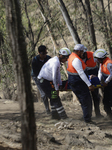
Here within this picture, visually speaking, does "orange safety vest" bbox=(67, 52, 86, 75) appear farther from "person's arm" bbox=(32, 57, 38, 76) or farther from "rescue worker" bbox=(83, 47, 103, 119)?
"person's arm" bbox=(32, 57, 38, 76)

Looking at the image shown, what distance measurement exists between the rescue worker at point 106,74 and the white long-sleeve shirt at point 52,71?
104 cm

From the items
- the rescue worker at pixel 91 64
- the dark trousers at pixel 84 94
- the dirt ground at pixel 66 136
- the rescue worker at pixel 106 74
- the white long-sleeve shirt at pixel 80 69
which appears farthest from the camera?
the rescue worker at pixel 91 64

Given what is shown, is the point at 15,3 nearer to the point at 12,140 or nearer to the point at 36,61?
the point at 12,140

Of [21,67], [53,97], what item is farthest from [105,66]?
[21,67]

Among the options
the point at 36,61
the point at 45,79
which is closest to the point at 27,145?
the point at 45,79

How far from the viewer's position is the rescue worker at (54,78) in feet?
18.9

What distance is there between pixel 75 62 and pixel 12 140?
2.35 metres

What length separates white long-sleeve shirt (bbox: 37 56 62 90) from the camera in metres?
5.71

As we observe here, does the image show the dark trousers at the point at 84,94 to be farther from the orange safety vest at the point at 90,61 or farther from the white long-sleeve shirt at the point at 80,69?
the orange safety vest at the point at 90,61

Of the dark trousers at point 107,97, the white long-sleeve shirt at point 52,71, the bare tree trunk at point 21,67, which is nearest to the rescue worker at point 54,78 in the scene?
the white long-sleeve shirt at point 52,71

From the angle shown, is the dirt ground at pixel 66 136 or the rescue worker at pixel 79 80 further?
the rescue worker at pixel 79 80

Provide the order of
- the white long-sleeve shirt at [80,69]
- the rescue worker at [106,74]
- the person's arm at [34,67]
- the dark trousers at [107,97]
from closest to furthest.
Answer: the white long-sleeve shirt at [80,69] → the rescue worker at [106,74] → the dark trousers at [107,97] → the person's arm at [34,67]

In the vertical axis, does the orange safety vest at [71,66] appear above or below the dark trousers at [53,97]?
above

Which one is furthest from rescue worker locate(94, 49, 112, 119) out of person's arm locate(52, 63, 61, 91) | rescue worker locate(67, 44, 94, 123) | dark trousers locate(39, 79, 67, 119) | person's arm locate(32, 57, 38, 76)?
person's arm locate(32, 57, 38, 76)
